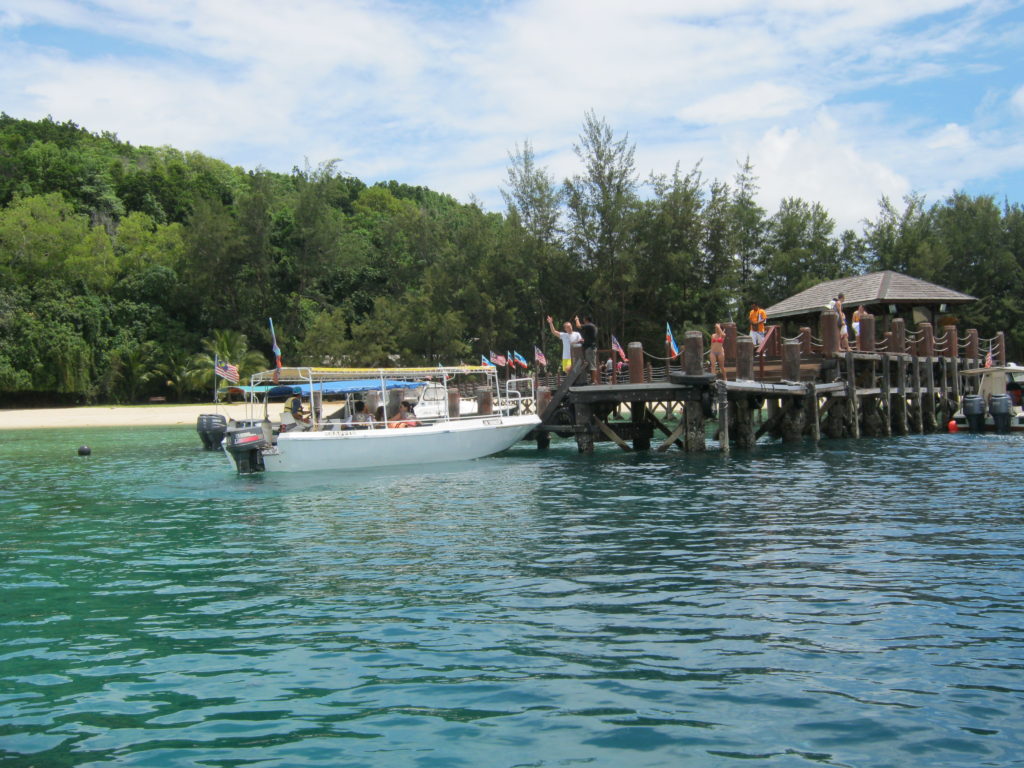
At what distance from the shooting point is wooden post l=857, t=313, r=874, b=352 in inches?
1160

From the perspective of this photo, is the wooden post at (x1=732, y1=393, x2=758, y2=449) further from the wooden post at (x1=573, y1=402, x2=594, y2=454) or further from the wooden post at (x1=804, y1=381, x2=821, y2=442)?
the wooden post at (x1=573, y1=402, x2=594, y2=454)

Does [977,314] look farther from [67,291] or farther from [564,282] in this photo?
[67,291]

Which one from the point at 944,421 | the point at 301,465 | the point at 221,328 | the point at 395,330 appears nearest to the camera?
the point at 301,465

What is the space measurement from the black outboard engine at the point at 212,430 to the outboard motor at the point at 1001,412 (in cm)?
2748

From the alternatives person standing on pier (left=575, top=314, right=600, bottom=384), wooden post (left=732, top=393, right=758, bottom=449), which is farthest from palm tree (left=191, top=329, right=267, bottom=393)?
wooden post (left=732, top=393, right=758, bottom=449)

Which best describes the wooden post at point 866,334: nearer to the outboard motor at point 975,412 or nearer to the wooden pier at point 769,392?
the wooden pier at point 769,392

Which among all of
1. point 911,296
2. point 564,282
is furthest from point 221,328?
point 911,296

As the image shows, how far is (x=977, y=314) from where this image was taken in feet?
193

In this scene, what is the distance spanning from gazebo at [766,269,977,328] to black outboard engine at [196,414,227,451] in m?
22.7

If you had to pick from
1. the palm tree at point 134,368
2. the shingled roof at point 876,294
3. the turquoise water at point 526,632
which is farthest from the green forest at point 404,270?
the turquoise water at point 526,632

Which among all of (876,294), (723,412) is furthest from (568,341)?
(876,294)

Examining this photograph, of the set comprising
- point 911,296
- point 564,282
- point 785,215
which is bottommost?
point 911,296

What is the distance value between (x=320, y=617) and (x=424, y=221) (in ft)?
194

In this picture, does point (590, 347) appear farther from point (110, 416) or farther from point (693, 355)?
point (110, 416)
